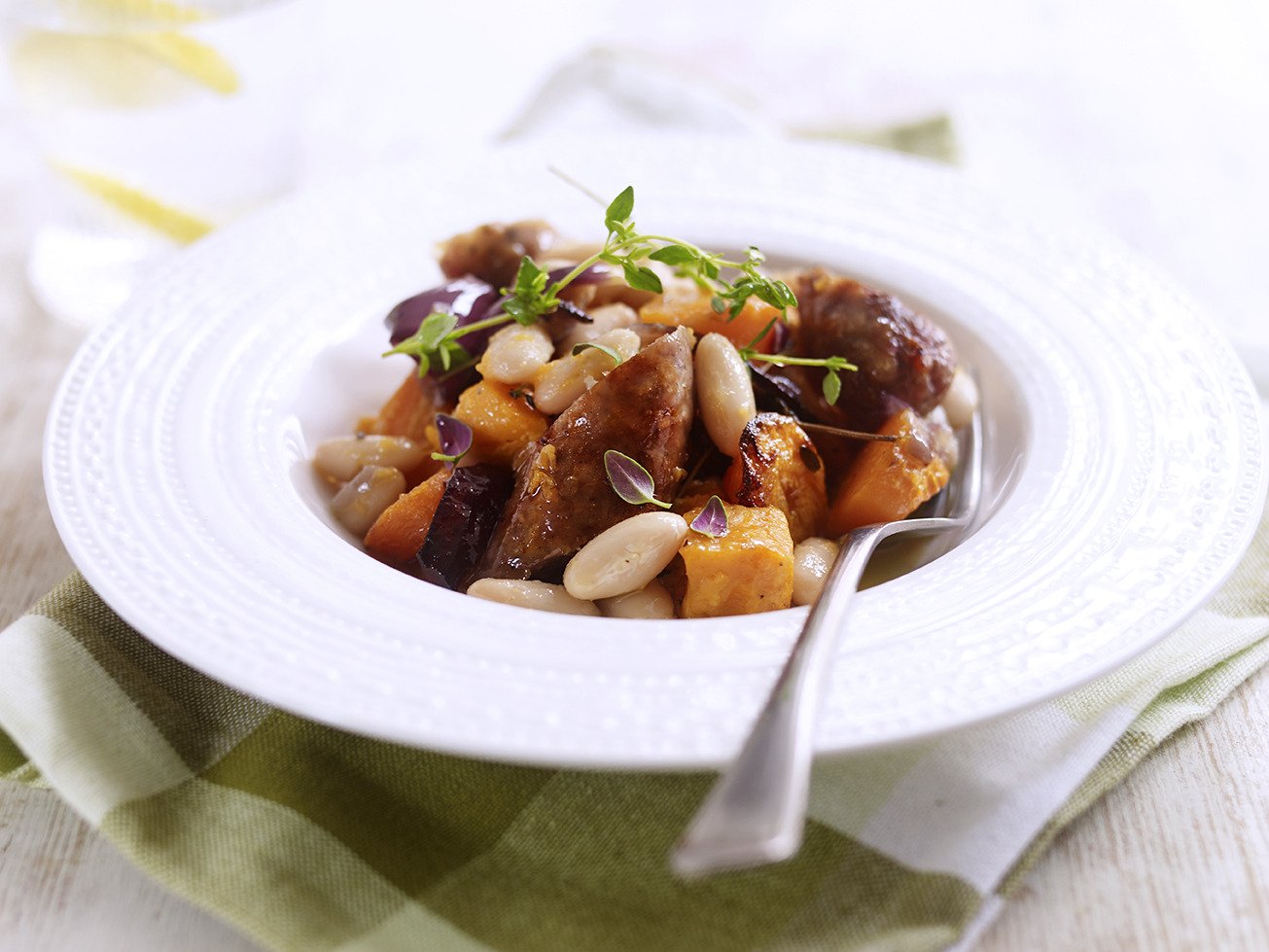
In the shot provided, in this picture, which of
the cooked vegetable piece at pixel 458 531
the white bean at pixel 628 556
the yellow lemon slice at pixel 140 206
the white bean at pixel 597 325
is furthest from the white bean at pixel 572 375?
the yellow lemon slice at pixel 140 206

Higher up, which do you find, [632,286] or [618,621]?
[632,286]

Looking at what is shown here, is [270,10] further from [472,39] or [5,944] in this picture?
[5,944]

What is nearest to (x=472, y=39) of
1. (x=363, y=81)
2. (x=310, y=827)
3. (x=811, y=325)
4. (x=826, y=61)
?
(x=363, y=81)

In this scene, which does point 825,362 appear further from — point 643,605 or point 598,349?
point 643,605

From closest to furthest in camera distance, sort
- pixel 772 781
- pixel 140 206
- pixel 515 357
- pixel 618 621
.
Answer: pixel 772 781, pixel 618 621, pixel 515 357, pixel 140 206

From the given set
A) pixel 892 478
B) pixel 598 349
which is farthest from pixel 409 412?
pixel 892 478

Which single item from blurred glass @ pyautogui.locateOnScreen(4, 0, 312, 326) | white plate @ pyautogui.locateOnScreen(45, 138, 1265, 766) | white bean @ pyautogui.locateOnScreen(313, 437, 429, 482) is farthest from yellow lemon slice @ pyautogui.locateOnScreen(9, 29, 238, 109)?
white bean @ pyautogui.locateOnScreen(313, 437, 429, 482)

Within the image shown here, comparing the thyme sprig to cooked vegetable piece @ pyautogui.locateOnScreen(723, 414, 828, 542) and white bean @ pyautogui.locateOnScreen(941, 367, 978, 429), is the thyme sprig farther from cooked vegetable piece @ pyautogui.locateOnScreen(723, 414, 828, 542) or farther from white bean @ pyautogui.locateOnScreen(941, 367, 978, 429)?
white bean @ pyautogui.locateOnScreen(941, 367, 978, 429)
